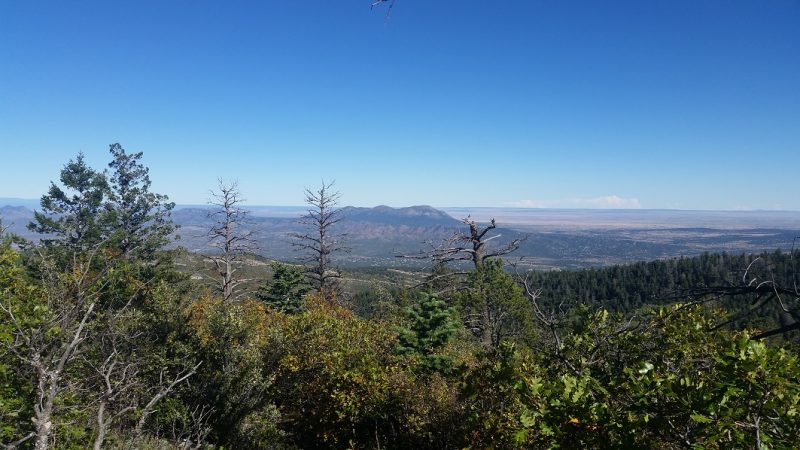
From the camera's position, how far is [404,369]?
1484 cm

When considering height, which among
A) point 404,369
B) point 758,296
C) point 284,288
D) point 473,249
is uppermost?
point 758,296

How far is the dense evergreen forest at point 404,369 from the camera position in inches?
162

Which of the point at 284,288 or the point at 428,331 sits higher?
the point at 428,331

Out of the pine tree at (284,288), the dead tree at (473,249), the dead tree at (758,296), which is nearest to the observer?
the dead tree at (758,296)

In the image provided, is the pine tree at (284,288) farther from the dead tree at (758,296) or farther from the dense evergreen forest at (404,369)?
the dead tree at (758,296)

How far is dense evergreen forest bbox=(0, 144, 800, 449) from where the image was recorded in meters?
4.13

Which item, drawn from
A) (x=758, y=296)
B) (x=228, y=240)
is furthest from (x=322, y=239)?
(x=758, y=296)

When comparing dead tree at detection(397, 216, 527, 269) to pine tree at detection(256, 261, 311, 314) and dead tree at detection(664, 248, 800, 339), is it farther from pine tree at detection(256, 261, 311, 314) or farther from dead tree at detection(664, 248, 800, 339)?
pine tree at detection(256, 261, 311, 314)

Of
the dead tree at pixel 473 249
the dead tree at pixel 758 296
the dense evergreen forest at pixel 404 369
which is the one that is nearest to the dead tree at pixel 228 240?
the dense evergreen forest at pixel 404 369

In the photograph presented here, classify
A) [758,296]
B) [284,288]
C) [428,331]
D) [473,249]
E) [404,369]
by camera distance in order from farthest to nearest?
[284,288] < [473,249] < [428,331] < [404,369] < [758,296]

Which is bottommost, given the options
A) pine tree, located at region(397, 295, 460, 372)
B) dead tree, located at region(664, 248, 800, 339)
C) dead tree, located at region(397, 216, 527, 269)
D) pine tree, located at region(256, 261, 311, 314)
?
pine tree, located at region(256, 261, 311, 314)

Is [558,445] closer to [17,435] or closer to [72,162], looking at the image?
[17,435]

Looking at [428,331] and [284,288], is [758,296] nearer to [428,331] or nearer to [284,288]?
[428,331]

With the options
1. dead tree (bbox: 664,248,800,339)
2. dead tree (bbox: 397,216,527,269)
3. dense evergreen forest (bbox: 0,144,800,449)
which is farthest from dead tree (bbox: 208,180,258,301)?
dead tree (bbox: 664,248,800,339)
